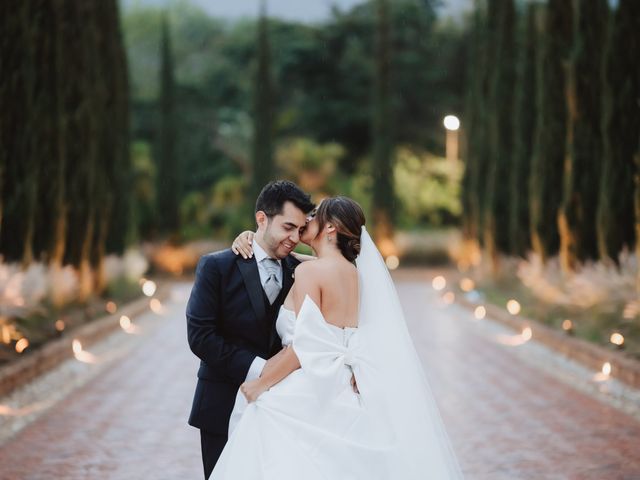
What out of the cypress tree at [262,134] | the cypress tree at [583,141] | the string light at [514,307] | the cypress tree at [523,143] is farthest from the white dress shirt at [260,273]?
the cypress tree at [262,134]

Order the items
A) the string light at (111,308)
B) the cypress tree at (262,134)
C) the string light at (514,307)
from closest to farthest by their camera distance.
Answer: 1. the string light at (514,307)
2. the string light at (111,308)
3. the cypress tree at (262,134)

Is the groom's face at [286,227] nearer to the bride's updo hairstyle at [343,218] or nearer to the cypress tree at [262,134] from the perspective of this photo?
the bride's updo hairstyle at [343,218]

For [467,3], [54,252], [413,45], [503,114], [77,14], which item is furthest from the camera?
[467,3]

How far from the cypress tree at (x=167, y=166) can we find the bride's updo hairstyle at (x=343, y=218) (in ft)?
92.9

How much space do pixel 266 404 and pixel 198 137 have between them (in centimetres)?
3871

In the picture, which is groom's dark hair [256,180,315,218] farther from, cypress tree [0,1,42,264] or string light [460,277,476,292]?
string light [460,277,476,292]

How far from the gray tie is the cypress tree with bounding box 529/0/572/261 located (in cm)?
1376

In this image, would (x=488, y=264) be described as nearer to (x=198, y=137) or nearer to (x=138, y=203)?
(x=138, y=203)

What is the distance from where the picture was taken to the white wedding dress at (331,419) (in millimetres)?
4500

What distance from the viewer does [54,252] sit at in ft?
50.6

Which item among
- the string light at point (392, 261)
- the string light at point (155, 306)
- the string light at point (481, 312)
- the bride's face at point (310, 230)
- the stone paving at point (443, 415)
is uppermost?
the bride's face at point (310, 230)

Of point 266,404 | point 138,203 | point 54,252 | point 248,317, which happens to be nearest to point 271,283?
point 248,317

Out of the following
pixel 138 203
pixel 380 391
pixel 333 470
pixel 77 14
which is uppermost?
pixel 77 14

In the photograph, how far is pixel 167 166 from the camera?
107ft
